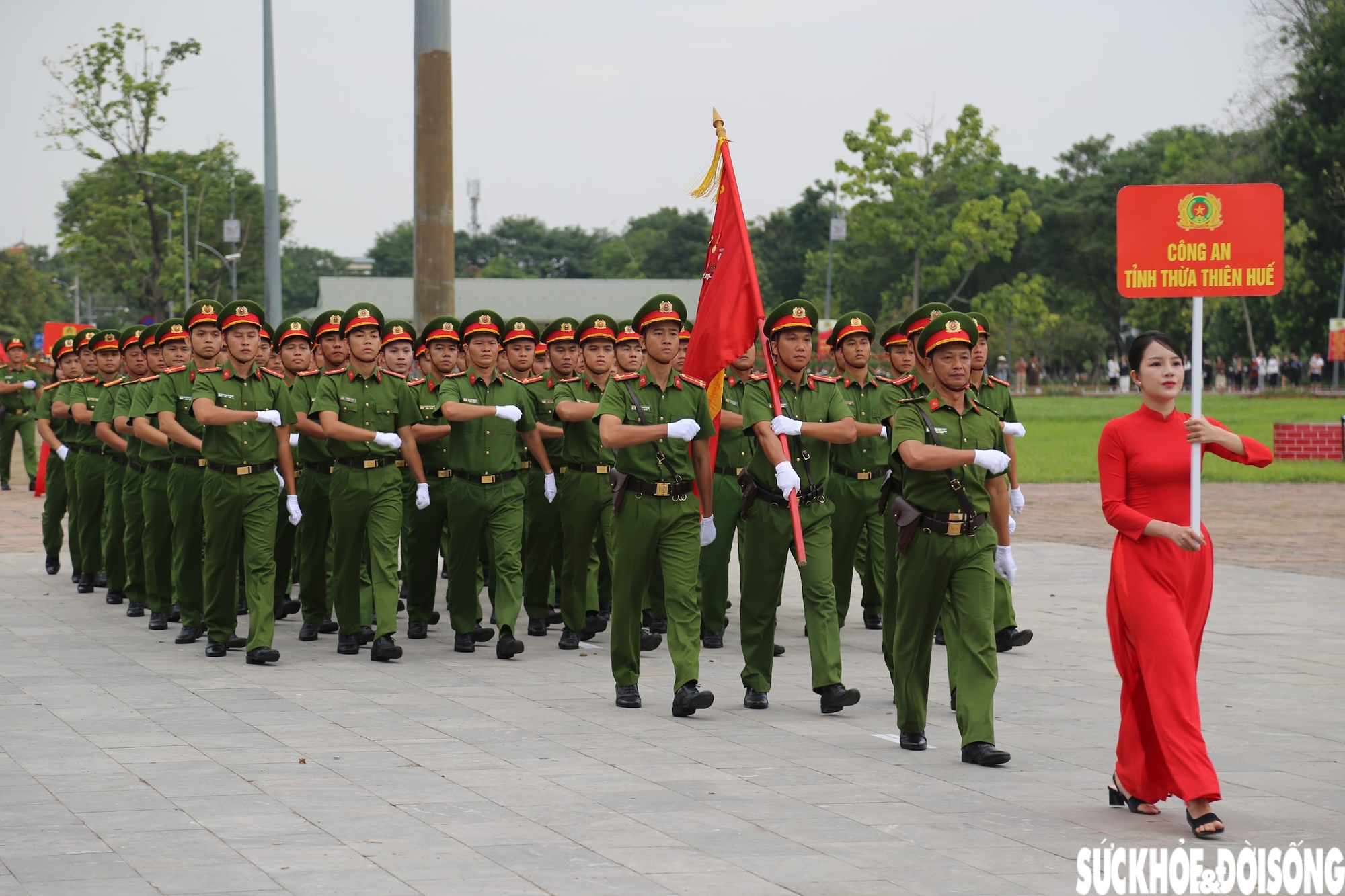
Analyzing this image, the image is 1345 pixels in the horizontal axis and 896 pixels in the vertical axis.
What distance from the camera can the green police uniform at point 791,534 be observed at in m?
8.63

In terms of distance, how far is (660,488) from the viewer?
8.70 metres

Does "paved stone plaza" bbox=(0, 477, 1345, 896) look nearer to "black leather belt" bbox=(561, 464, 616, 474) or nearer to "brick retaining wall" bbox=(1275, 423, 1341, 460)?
"black leather belt" bbox=(561, 464, 616, 474)

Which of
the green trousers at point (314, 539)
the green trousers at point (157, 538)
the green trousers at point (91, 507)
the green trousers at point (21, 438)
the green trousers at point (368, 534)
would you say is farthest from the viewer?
the green trousers at point (21, 438)

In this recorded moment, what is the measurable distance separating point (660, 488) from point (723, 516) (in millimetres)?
2317

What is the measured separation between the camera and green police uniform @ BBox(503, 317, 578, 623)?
468 inches

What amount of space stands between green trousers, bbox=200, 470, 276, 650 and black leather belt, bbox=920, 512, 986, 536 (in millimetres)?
4720

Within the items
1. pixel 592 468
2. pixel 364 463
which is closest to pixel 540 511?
pixel 592 468

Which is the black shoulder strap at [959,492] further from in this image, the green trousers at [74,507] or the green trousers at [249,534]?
the green trousers at [74,507]

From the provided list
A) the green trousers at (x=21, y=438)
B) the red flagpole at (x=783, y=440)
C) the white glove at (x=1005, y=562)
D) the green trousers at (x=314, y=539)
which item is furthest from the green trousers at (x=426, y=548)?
the green trousers at (x=21, y=438)

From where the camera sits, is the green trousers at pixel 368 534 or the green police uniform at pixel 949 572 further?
the green trousers at pixel 368 534

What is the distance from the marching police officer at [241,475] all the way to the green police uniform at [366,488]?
37 cm

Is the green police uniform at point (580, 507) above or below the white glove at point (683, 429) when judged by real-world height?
below

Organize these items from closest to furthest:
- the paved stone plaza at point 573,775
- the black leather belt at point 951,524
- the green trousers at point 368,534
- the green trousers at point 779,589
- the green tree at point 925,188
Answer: the paved stone plaza at point 573,775 → the black leather belt at point 951,524 → the green trousers at point 779,589 → the green trousers at point 368,534 → the green tree at point 925,188

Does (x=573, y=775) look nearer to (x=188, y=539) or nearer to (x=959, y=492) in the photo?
(x=959, y=492)
